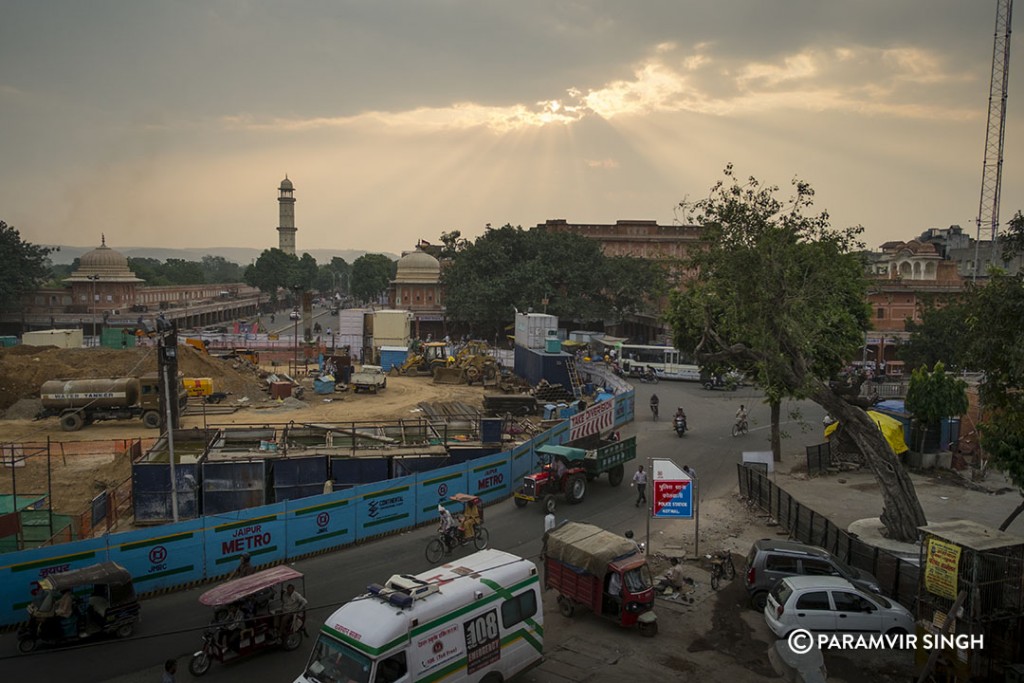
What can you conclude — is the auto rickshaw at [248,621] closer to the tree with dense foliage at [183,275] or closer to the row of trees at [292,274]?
the row of trees at [292,274]

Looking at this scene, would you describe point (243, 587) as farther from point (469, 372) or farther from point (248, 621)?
point (469, 372)

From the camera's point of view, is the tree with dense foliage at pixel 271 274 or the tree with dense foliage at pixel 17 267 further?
the tree with dense foliage at pixel 271 274

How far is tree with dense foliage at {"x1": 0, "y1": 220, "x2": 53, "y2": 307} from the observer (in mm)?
74812

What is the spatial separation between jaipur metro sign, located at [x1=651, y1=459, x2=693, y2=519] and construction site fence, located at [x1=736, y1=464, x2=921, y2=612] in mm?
3296

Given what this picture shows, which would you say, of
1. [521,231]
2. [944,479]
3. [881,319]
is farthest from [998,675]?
[521,231]

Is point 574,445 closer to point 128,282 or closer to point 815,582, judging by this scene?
point 815,582

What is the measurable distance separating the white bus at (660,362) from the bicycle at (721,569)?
3591 cm

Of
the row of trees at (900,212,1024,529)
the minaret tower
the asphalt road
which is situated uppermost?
the minaret tower

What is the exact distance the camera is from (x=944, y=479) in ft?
86.6

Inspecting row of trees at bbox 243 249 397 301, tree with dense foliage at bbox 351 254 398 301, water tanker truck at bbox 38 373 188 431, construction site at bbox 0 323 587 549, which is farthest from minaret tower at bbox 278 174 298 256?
water tanker truck at bbox 38 373 188 431

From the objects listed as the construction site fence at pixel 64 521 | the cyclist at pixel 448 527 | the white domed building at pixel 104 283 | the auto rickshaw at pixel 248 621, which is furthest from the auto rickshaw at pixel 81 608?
the white domed building at pixel 104 283

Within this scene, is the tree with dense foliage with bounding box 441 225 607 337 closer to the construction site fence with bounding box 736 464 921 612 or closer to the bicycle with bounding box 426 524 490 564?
the construction site fence with bounding box 736 464 921 612

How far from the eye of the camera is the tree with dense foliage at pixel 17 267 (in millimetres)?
74812

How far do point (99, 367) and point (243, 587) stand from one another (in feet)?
125
